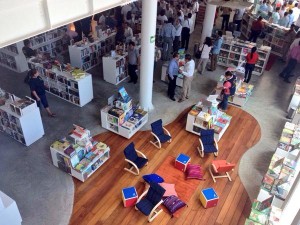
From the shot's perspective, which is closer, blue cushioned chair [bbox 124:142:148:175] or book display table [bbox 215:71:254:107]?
blue cushioned chair [bbox 124:142:148:175]

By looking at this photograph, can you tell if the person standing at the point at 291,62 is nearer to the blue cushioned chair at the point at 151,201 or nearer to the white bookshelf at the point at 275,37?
the white bookshelf at the point at 275,37

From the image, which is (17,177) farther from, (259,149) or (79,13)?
(259,149)

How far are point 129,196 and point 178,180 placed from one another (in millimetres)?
1475

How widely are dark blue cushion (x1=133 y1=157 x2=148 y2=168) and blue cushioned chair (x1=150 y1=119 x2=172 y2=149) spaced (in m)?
0.86

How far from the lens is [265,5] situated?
15.2m

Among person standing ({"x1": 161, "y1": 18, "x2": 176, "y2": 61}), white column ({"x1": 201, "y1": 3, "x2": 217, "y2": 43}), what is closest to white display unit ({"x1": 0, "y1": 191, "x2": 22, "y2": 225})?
person standing ({"x1": 161, "y1": 18, "x2": 176, "y2": 61})

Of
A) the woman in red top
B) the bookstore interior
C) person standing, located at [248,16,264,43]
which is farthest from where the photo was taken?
person standing, located at [248,16,264,43]

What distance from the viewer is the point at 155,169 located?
26.5ft

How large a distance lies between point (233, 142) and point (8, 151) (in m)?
Answer: 6.37

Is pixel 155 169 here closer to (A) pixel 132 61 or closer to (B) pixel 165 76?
(A) pixel 132 61

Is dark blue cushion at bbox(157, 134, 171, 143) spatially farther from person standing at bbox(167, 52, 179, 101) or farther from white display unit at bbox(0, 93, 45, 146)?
white display unit at bbox(0, 93, 45, 146)

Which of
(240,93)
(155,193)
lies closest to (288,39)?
(240,93)

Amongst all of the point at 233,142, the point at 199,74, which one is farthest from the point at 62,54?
the point at 233,142

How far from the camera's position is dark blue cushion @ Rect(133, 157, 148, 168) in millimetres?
7795
